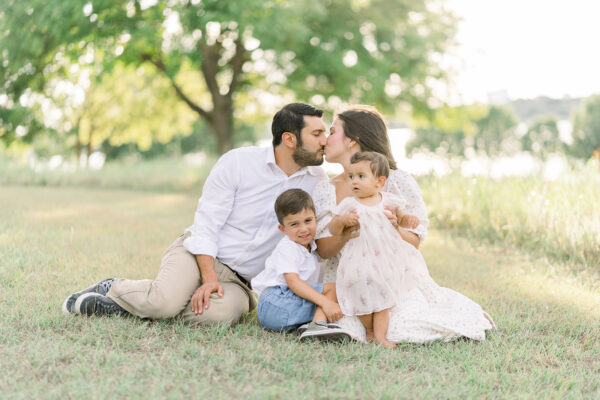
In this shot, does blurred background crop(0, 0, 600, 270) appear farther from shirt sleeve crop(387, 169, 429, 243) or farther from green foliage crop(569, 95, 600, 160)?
green foliage crop(569, 95, 600, 160)

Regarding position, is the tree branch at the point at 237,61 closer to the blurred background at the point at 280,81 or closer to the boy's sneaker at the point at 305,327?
the blurred background at the point at 280,81

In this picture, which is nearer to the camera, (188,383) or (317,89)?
(188,383)

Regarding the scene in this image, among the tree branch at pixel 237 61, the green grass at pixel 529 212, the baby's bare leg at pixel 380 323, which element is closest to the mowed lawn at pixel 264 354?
the baby's bare leg at pixel 380 323

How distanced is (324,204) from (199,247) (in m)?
0.89

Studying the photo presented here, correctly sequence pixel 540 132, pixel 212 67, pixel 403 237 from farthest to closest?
pixel 540 132
pixel 212 67
pixel 403 237

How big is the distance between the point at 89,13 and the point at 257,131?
67.0ft

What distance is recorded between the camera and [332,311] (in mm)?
3504

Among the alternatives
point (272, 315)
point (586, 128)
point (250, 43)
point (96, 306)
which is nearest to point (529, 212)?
point (272, 315)

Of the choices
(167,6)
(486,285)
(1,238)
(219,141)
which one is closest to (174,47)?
(167,6)

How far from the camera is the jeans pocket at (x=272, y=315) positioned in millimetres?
3596

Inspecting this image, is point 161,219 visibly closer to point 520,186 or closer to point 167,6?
point 520,186

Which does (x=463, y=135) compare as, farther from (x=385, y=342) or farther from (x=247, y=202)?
(x=385, y=342)

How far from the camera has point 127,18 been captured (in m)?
13.9

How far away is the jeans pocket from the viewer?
3.60 m
